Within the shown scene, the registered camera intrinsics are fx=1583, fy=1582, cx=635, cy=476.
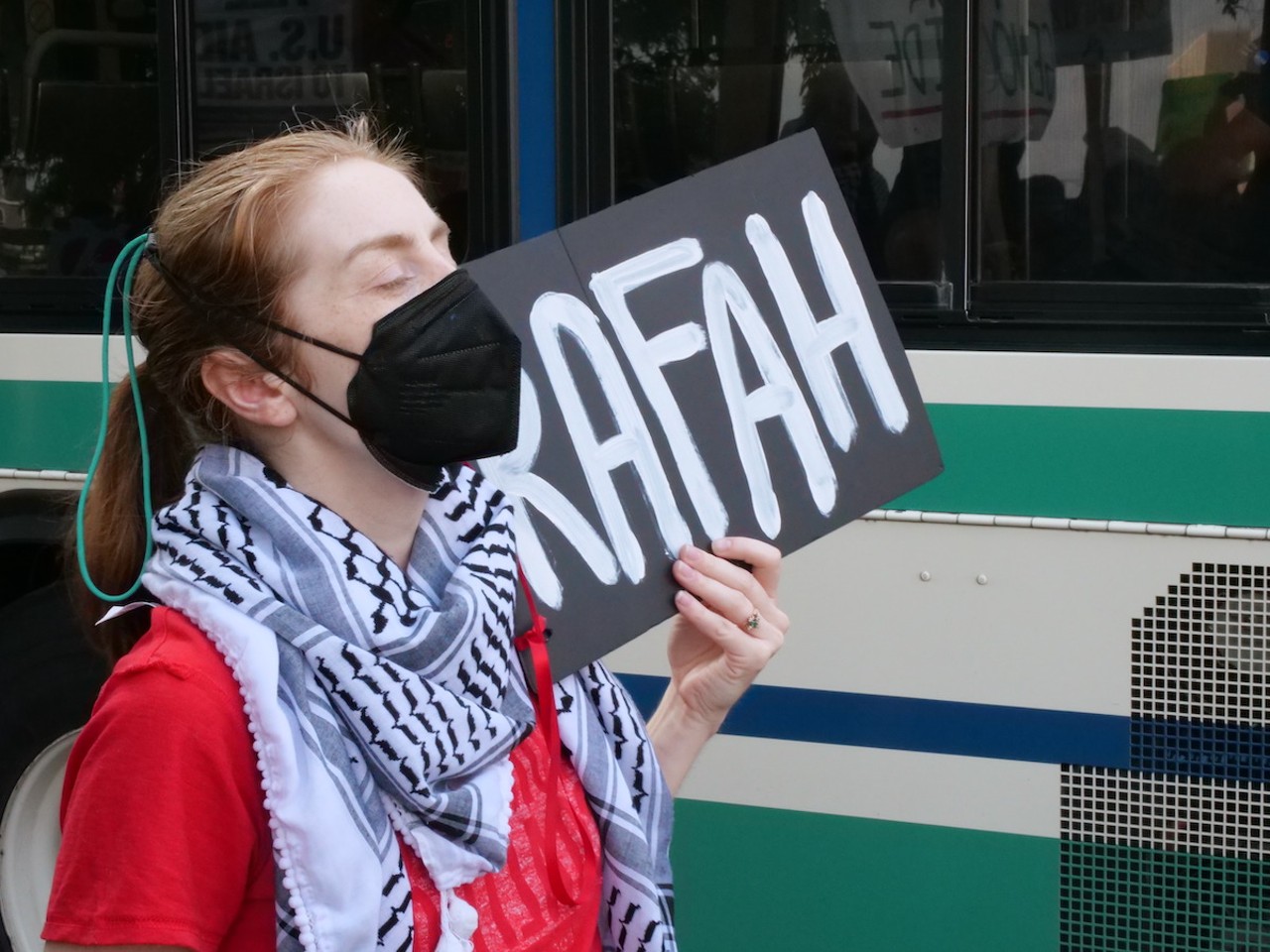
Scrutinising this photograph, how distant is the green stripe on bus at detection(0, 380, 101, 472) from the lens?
3.61 m

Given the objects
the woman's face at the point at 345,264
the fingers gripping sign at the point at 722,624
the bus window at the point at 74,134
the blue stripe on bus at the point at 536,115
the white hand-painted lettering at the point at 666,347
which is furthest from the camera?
the bus window at the point at 74,134

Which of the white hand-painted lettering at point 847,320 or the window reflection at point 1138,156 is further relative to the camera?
the window reflection at point 1138,156

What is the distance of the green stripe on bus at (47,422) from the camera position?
11.8ft

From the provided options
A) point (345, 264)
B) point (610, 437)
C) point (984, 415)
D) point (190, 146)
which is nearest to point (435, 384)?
point (345, 264)

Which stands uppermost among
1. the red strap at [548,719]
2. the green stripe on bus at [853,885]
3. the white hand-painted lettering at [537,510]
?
the white hand-painted lettering at [537,510]

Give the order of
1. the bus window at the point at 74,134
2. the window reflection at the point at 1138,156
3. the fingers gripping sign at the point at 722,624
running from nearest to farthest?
1. the fingers gripping sign at the point at 722,624
2. the window reflection at the point at 1138,156
3. the bus window at the point at 74,134

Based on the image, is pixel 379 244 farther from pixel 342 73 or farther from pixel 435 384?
pixel 342 73

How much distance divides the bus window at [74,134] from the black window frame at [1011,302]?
112 cm

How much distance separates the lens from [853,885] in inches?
121

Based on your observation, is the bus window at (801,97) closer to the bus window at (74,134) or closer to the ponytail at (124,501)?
the bus window at (74,134)

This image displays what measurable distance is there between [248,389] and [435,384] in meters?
0.18

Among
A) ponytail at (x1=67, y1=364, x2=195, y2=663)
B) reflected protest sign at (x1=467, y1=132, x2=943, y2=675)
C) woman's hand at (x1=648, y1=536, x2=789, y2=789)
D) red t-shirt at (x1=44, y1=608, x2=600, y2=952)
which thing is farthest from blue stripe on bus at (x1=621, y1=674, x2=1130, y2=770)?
red t-shirt at (x1=44, y1=608, x2=600, y2=952)

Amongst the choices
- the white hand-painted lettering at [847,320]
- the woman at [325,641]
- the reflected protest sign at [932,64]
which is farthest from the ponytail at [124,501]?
the reflected protest sign at [932,64]

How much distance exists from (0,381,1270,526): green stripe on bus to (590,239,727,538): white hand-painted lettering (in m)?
1.14
